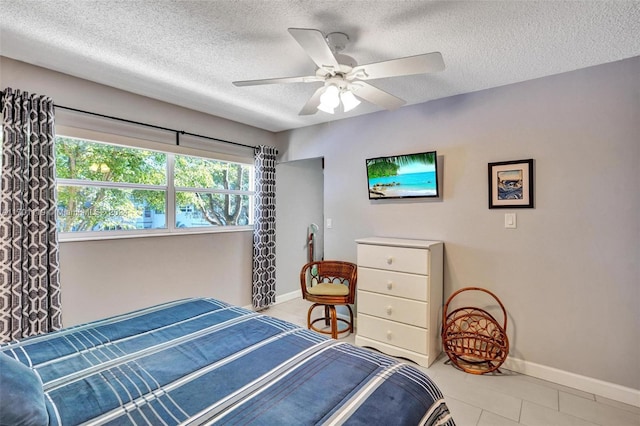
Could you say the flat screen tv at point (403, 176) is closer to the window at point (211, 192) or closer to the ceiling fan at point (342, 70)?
the ceiling fan at point (342, 70)

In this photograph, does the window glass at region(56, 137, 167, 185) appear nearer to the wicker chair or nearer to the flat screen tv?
the wicker chair

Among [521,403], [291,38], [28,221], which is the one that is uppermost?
[291,38]

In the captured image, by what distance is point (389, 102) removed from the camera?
7.03ft

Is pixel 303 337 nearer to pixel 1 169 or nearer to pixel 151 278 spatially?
pixel 151 278

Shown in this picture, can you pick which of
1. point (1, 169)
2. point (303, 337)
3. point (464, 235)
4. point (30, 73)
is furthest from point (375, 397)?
point (30, 73)

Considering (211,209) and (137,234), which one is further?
(211,209)

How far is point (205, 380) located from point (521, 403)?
213 centimetres

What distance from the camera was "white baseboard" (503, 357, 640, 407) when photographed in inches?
82.0

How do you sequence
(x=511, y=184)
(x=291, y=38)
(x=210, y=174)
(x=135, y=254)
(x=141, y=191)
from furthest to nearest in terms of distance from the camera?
(x=210, y=174)
(x=141, y=191)
(x=135, y=254)
(x=511, y=184)
(x=291, y=38)

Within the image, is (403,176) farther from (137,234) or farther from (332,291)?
(137,234)

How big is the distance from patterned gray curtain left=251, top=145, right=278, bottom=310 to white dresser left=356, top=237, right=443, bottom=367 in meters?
1.48

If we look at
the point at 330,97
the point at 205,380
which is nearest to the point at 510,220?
the point at 330,97

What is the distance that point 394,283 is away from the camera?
2.73 m

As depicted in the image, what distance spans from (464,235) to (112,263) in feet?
10.4
